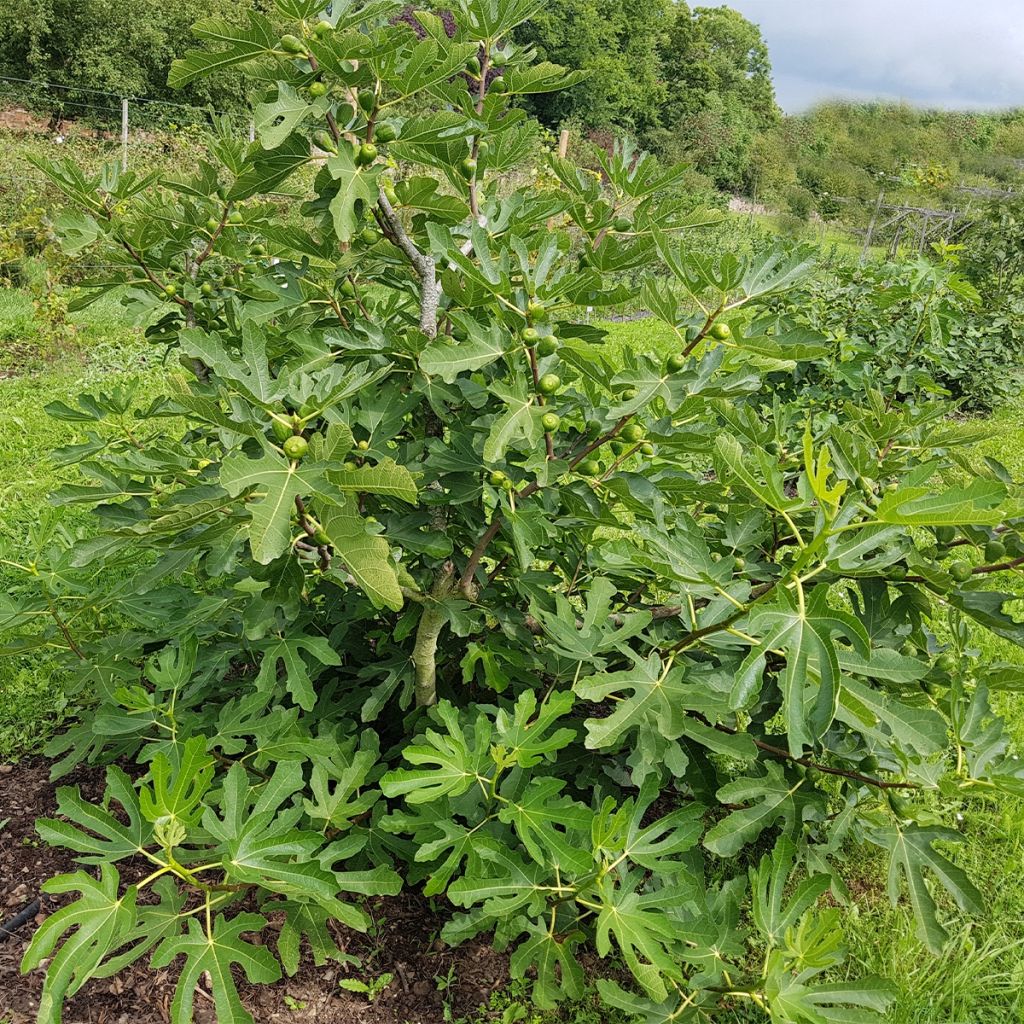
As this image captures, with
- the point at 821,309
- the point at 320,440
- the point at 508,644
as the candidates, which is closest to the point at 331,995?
the point at 508,644

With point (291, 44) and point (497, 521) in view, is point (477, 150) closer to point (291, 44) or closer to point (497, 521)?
point (291, 44)

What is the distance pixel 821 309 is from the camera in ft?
17.6

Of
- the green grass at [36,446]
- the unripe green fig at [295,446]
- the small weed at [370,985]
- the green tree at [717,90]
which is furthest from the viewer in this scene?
the green tree at [717,90]

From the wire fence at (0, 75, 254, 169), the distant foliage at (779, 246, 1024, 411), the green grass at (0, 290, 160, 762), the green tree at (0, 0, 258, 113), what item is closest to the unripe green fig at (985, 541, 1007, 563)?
the green grass at (0, 290, 160, 762)

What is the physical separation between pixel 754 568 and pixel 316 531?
32.9 inches

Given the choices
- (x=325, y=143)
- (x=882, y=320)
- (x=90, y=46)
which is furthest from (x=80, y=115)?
(x=325, y=143)

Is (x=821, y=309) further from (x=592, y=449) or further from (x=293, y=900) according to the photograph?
(x=293, y=900)

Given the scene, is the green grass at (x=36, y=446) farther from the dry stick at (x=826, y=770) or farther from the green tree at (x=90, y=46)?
the green tree at (x=90, y=46)

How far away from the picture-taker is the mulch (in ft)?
5.93

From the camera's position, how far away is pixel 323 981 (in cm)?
191

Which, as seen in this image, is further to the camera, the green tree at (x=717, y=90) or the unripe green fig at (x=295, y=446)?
the green tree at (x=717, y=90)

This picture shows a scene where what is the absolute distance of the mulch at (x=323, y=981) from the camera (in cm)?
181

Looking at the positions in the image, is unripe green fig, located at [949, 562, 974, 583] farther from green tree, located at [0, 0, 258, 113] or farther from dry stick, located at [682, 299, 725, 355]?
green tree, located at [0, 0, 258, 113]

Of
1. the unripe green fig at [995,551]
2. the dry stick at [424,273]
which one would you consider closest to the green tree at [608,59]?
the dry stick at [424,273]
